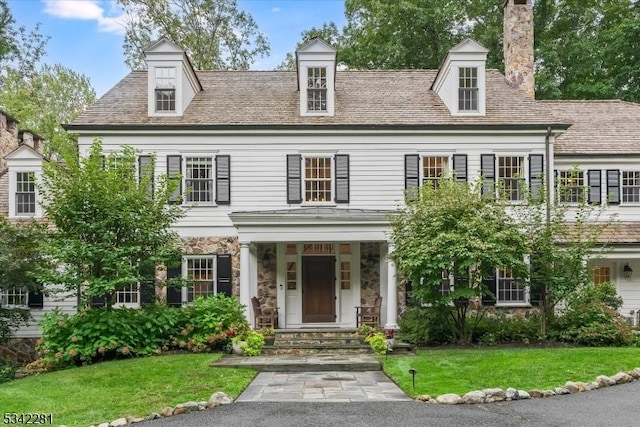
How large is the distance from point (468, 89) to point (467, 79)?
34 cm

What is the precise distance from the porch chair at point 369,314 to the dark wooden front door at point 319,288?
84 centimetres

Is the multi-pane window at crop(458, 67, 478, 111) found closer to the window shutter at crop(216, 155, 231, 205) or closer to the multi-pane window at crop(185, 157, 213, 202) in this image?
the window shutter at crop(216, 155, 231, 205)

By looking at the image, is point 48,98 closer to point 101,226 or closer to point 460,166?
point 101,226

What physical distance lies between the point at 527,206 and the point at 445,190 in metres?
2.46

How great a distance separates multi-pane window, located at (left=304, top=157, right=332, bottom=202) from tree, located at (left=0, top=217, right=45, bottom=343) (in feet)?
22.8

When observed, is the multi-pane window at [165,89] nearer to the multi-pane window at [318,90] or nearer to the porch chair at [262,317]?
the multi-pane window at [318,90]

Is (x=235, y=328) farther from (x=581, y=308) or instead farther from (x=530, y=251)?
(x=581, y=308)

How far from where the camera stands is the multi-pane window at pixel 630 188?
16.3 metres

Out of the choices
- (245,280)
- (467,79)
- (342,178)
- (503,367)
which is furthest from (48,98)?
(503,367)

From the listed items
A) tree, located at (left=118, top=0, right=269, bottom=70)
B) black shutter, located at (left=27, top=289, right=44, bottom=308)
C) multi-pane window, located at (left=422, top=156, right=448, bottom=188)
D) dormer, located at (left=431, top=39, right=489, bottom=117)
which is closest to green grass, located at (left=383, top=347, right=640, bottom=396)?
multi-pane window, located at (left=422, top=156, right=448, bottom=188)

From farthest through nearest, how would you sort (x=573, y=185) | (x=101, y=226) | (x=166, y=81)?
(x=573, y=185)
(x=166, y=81)
(x=101, y=226)

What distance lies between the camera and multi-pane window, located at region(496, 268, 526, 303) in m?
15.3

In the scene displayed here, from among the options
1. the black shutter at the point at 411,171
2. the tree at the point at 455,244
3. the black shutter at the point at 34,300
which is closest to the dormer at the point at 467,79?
the black shutter at the point at 411,171

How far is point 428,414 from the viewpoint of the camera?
742 centimetres
